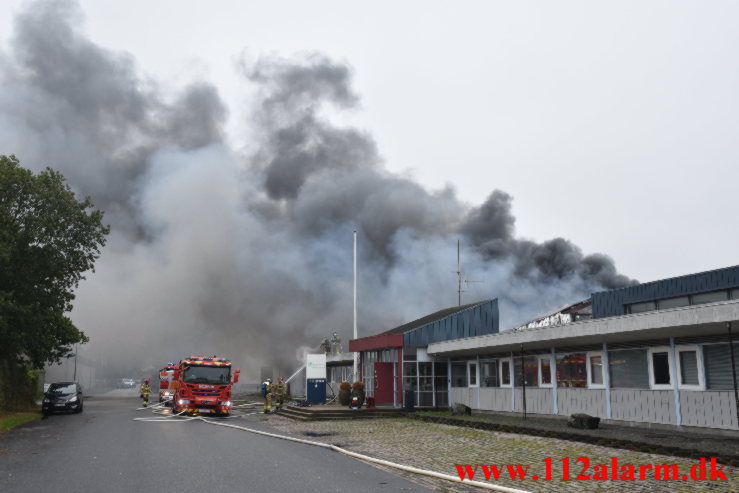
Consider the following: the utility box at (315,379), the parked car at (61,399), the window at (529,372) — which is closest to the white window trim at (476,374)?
the window at (529,372)

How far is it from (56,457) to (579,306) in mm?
42861

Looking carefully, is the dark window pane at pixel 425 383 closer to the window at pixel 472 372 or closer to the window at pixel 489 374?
the window at pixel 472 372

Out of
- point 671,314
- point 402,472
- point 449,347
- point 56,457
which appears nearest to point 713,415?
point 671,314

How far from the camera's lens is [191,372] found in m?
30.0

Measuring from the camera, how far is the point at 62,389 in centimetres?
3328

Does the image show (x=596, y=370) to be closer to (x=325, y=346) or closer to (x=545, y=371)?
(x=545, y=371)

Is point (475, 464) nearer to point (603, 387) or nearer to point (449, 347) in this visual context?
point (603, 387)

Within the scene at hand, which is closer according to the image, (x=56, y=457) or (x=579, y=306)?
(x=56, y=457)

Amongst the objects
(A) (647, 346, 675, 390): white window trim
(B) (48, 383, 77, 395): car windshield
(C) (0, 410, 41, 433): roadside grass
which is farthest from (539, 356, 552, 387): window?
(B) (48, 383, 77, 395): car windshield

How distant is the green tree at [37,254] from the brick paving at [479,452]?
682 inches

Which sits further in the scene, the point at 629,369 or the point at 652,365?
the point at 629,369

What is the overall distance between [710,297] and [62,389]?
111 ft

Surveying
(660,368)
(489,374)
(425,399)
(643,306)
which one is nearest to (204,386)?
(425,399)

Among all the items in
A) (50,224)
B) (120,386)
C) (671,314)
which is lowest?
(120,386)
